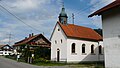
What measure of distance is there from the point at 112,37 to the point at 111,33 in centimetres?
36

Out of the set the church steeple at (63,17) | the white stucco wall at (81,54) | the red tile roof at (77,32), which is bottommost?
the white stucco wall at (81,54)

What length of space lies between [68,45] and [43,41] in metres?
29.3

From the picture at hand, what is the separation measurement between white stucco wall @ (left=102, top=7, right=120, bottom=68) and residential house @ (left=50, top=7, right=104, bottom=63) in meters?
15.6

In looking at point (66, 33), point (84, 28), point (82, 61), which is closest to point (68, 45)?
point (66, 33)

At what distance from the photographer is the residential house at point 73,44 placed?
33281 mm

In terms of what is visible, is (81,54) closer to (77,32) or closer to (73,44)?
(73,44)

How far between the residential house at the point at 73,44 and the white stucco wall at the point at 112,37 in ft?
51.2

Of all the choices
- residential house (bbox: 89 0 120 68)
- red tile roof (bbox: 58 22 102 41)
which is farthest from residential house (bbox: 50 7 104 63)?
residential house (bbox: 89 0 120 68)

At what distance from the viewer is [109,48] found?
1723 centimetres

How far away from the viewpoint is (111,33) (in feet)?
55.5

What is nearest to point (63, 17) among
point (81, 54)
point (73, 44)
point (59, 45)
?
point (59, 45)

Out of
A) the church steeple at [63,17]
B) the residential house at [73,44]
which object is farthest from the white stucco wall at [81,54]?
the church steeple at [63,17]

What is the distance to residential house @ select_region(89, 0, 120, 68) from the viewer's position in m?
16.3

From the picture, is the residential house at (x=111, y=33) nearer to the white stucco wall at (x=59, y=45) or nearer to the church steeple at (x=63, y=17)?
the white stucco wall at (x=59, y=45)
